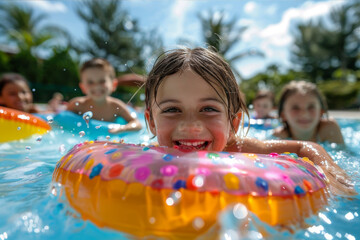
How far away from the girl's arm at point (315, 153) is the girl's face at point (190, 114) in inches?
29.2

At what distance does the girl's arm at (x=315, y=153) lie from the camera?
191cm

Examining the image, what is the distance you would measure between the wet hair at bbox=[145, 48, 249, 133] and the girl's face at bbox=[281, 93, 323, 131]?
2267 millimetres

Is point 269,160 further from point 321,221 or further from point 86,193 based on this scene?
point 86,193

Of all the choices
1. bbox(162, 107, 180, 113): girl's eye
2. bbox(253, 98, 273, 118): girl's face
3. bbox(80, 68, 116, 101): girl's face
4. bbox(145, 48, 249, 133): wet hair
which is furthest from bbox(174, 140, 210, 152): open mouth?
bbox(253, 98, 273, 118): girl's face

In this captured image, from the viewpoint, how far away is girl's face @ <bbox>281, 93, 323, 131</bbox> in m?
4.23

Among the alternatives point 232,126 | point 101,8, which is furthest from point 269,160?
point 101,8

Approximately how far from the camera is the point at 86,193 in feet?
4.48

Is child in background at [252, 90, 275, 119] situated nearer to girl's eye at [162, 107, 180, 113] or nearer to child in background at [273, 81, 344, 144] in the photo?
child in background at [273, 81, 344, 144]

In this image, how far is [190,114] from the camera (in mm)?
1847

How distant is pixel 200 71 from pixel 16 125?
9.81ft

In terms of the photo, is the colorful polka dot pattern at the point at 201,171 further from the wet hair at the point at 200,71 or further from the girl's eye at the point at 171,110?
the wet hair at the point at 200,71

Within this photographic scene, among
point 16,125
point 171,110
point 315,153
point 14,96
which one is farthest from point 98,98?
point 315,153

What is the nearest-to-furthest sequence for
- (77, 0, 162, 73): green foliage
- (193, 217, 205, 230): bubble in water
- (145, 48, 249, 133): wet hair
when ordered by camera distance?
(193, 217, 205, 230): bubble in water → (145, 48, 249, 133): wet hair → (77, 0, 162, 73): green foliage

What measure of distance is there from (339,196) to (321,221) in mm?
414
